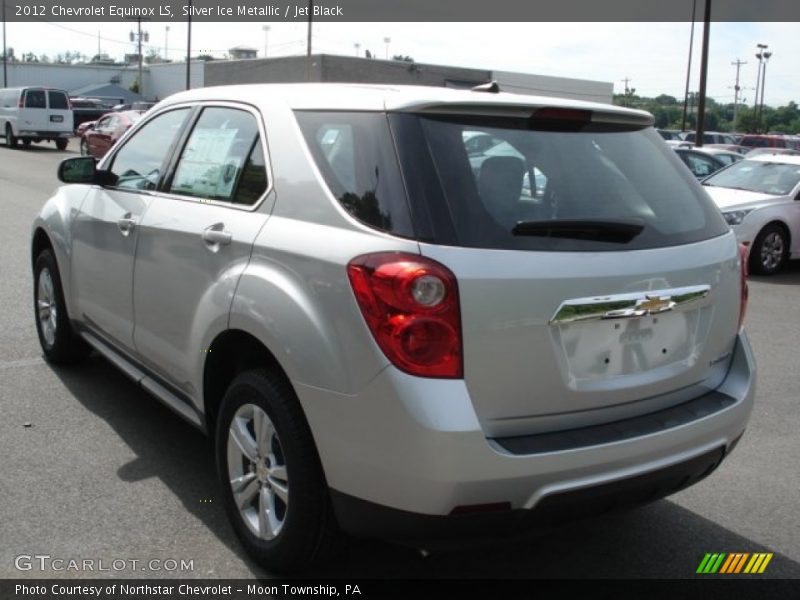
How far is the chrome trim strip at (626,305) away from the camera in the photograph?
278cm

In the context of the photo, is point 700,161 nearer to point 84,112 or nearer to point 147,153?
point 147,153

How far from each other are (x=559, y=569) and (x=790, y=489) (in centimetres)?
153

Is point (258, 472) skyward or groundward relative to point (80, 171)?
groundward

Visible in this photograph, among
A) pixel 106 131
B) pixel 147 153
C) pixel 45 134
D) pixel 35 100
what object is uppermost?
pixel 35 100

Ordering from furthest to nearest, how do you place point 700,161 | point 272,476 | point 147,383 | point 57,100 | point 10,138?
point 10,138 < point 57,100 < point 700,161 < point 147,383 < point 272,476

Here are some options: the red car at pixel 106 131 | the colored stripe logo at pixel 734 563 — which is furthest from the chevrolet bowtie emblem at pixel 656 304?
the red car at pixel 106 131

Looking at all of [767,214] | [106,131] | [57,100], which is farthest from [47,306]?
[57,100]

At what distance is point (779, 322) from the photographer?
8.23 meters

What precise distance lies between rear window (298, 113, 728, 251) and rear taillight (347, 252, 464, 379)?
132 millimetres

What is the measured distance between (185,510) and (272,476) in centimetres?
83

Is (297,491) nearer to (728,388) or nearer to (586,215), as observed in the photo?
(586,215)

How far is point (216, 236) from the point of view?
3438 mm

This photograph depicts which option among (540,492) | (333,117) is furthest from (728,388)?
(333,117)

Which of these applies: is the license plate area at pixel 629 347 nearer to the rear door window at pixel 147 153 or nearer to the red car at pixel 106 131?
the rear door window at pixel 147 153
